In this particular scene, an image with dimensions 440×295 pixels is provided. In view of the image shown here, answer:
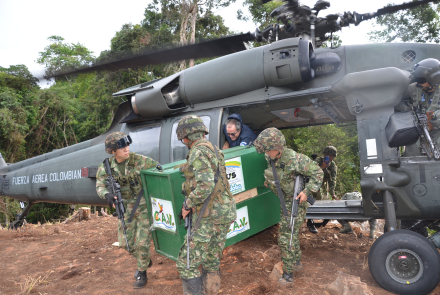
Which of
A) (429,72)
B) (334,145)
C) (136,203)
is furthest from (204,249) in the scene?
(334,145)

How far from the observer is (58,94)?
23.4 m

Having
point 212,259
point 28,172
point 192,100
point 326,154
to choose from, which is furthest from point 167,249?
point 28,172

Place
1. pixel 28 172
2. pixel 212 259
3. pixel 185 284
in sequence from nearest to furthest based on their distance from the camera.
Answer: pixel 185 284
pixel 212 259
pixel 28 172

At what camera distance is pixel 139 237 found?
3805 mm

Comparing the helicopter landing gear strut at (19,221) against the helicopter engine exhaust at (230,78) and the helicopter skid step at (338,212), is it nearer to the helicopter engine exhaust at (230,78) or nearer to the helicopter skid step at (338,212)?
the helicopter engine exhaust at (230,78)

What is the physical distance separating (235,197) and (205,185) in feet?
3.05

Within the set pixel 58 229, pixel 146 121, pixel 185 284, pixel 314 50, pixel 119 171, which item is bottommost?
pixel 58 229

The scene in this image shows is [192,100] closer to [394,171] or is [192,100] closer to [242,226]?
[242,226]

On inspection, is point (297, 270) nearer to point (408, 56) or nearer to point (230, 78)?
point (230, 78)

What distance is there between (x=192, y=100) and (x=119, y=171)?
1663 millimetres

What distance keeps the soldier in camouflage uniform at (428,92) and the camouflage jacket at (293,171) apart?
3.98 ft

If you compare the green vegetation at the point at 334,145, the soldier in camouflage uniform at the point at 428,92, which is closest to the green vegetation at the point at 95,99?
the green vegetation at the point at 334,145

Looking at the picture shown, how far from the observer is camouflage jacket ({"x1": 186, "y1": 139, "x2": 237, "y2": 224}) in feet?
9.56

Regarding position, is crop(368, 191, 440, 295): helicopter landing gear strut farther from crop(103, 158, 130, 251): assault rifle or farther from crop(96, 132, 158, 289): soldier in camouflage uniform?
crop(103, 158, 130, 251): assault rifle
